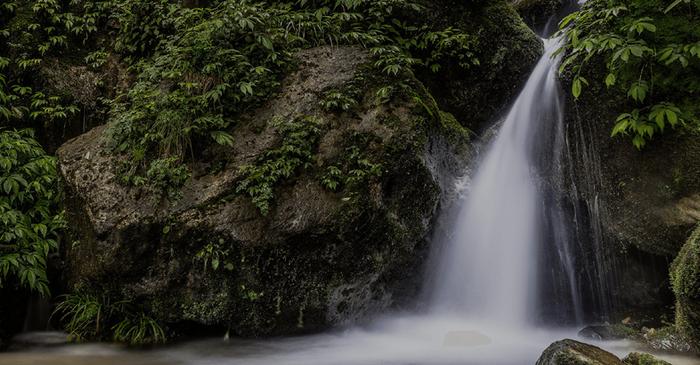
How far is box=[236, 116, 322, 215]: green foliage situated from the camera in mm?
4652

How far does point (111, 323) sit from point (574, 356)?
4.61 m

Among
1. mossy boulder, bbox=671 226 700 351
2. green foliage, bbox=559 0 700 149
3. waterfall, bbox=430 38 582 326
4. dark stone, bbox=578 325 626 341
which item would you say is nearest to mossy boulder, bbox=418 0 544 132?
waterfall, bbox=430 38 582 326

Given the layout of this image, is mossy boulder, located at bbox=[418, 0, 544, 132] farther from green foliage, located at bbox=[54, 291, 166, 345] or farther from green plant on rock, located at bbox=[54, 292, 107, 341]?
green plant on rock, located at bbox=[54, 292, 107, 341]

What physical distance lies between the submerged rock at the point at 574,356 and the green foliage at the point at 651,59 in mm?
2716

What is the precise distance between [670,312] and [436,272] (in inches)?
107

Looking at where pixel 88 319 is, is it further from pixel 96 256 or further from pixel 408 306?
pixel 408 306

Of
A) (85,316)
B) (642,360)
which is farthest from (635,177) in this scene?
(85,316)

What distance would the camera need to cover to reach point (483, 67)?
7090 mm

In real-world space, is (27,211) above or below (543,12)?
below

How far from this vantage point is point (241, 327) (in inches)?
187

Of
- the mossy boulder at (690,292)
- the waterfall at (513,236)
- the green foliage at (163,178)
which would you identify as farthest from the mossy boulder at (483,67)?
the green foliage at (163,178)

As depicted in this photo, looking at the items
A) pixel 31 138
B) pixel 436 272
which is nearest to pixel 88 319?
pixel 31 138

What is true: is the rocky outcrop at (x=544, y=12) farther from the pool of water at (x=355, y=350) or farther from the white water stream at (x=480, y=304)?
the pool of water at (x=355, y=350)

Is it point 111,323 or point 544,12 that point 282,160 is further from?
point 544,12
